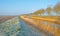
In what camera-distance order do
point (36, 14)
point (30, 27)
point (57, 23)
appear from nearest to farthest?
1. point (57, 23)
2. point (36, 14)
3. point (30, 27)

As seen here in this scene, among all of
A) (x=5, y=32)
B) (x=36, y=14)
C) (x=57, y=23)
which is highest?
(x=36, y=14)

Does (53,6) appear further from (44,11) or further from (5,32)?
(5,32)

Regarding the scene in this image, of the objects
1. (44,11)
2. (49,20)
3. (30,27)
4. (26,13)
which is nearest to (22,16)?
(26,13)

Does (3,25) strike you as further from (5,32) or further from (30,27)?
(30,27)

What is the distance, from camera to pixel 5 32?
12.8 feet

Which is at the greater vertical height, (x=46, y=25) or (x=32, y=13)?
(x=32, y=13)

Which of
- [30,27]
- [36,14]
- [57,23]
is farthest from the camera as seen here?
[30,27]

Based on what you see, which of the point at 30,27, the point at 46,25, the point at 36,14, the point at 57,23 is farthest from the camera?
the point at 30,27

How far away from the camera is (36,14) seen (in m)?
3.54

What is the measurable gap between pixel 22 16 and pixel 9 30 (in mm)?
582

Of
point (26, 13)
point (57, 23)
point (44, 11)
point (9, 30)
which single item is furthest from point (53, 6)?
point (9, 30)

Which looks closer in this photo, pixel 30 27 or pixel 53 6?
pixel 53 6

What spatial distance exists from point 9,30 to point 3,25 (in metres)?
0.26

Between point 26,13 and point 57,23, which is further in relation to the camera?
point 26,13
